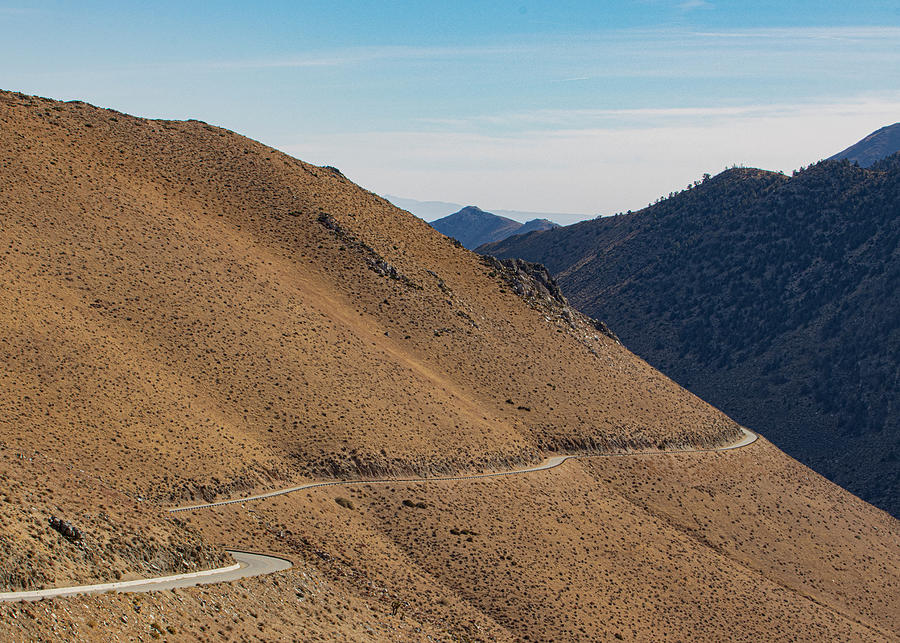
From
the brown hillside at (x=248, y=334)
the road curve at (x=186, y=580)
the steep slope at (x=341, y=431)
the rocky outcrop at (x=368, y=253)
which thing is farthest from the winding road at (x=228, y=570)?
the rocky outcrop at (x=368, y=253)

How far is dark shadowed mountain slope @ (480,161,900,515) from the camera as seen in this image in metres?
122

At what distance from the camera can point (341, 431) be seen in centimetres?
5428

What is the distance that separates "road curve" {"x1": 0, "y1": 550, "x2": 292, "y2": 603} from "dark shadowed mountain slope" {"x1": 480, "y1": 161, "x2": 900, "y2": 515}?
8405 cm

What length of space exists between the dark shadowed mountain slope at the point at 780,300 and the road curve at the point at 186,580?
8405cm

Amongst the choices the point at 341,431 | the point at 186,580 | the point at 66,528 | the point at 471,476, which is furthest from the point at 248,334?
the point at 66,528

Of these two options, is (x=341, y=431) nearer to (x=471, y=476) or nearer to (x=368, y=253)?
(x=471, y=476)

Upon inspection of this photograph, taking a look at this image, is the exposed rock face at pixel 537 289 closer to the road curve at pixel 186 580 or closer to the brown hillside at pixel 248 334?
the brown hillside at pixel 248 334

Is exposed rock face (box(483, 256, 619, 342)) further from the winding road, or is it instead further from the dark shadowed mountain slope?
the dark shadowed mountain slope

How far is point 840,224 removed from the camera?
505 feet

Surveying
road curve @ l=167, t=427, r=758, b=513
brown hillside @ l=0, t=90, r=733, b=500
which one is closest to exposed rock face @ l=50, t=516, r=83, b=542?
road curve @ l=167, t=427, r=758, b=513

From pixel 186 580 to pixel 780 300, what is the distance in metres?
129

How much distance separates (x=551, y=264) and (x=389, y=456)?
138m

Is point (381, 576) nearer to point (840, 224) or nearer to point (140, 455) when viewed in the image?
point (140, 455)

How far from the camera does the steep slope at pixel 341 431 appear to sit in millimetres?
40812
